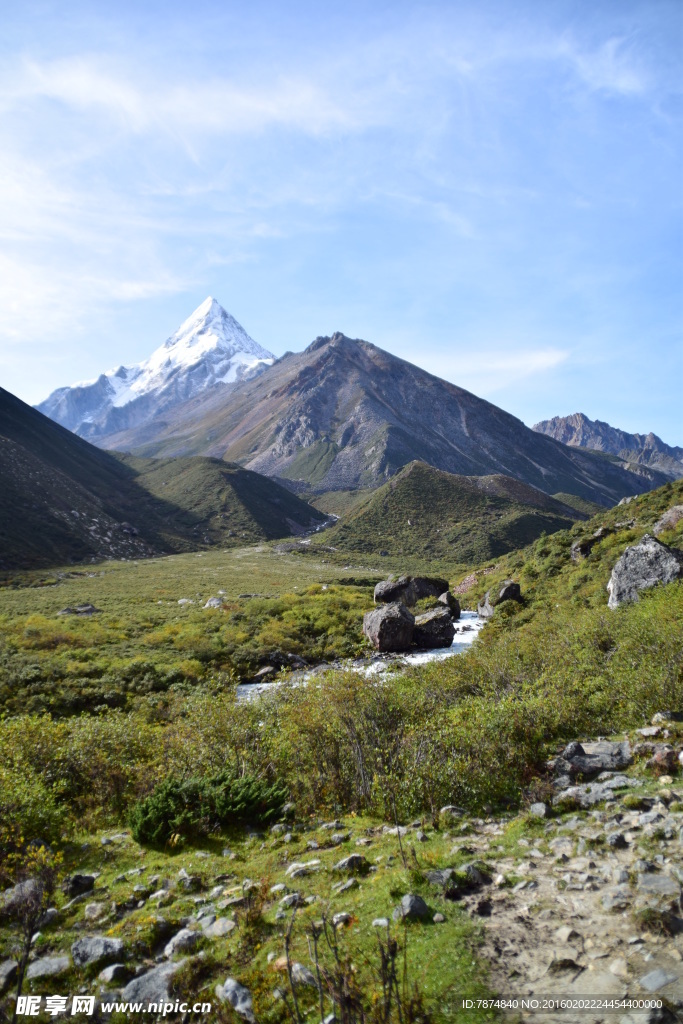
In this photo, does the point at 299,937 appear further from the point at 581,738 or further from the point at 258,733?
the point at 581,738

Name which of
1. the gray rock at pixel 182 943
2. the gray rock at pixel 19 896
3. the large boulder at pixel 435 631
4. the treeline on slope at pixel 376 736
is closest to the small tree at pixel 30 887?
the gray rock at pixel 19 896

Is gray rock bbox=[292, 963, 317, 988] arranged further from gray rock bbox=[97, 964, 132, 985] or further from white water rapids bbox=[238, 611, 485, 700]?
white water rapids bbox=[238, 611, 485, 700]

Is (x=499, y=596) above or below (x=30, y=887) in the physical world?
above

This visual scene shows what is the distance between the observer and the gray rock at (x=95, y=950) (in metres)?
8.70

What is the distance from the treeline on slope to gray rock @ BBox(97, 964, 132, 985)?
5888mm

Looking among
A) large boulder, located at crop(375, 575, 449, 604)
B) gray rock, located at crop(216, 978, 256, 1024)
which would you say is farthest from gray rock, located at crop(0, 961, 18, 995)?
large boulder, located at crop(375, 575, 449, 604)

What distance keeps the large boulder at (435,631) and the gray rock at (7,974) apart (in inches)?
1410

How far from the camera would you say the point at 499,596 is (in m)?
45.1

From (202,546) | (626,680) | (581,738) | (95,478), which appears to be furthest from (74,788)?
(95,478)

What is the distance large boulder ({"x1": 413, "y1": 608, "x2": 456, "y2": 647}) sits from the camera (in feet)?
139

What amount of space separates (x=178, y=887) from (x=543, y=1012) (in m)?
7.31

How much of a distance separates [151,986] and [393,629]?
116 ft

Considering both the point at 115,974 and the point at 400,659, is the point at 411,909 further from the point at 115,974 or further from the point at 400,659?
the point at 400,659

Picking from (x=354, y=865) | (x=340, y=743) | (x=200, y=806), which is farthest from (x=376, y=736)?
(x=354, y=865)
